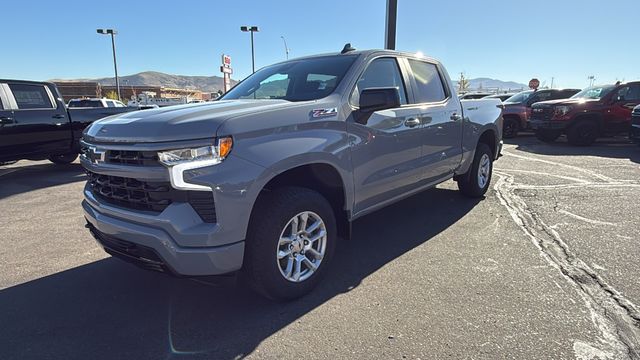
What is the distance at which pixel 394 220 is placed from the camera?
516 centimetres

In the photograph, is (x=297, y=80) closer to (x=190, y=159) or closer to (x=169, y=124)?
(x=169, y=124)

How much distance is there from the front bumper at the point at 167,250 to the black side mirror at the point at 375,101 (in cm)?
152

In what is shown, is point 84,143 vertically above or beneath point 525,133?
above

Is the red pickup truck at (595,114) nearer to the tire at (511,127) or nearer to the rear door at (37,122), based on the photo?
the tire at (511,127)

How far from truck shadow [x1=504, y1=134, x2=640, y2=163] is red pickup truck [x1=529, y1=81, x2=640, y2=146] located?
0.42 meters

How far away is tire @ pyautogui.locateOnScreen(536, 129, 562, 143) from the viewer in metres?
12.6

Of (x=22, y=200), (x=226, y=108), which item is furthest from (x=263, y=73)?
(x=22, y=200)

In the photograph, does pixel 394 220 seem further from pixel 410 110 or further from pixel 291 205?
pixel 291 205

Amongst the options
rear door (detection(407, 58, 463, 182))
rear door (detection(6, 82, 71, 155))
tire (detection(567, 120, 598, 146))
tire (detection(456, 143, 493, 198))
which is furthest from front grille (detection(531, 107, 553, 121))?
rear door (detection(6, 82, 71, 155))

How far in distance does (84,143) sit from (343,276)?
2.37 meters

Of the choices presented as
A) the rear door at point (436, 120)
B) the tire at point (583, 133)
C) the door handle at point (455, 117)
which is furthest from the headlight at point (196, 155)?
the tire at point (583, 133)

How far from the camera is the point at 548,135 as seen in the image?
12.9 metres

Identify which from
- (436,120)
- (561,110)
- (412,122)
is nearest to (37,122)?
(412,122)

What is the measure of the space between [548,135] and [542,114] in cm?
70
